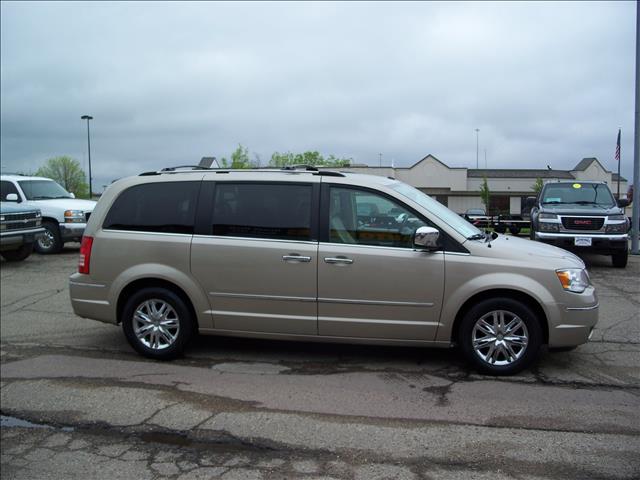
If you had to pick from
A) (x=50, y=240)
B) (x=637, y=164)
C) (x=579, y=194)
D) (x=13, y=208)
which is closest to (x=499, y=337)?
(x=579, y=194)

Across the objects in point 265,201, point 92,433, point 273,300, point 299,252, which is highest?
point 265,201

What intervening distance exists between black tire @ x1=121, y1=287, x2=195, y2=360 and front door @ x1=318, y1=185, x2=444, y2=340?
139 centimetres

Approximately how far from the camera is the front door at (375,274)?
5062mm

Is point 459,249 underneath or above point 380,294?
above

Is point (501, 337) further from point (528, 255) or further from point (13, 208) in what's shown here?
point (13, 208)

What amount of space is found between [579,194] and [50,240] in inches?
497

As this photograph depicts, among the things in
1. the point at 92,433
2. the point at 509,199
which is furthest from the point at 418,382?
the point at 509,199

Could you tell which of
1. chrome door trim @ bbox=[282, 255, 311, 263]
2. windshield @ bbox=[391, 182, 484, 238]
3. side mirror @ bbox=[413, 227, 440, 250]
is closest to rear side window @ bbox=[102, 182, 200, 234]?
chrome door trim @ bbox=[282, 255, 311, 263]

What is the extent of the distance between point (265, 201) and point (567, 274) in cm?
287

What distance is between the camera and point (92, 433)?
13.6 feet

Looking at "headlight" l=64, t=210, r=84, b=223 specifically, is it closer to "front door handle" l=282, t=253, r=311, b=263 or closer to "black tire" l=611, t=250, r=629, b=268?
"front door handle" l=282, t=253, r=311, b=263

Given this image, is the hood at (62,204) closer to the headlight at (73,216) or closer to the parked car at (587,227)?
the headlight at (73,216)

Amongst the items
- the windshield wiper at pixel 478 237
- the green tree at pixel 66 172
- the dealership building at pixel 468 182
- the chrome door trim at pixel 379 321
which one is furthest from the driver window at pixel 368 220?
the green tree at pixel 66 172

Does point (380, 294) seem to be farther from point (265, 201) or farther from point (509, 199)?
point (509, 199)
